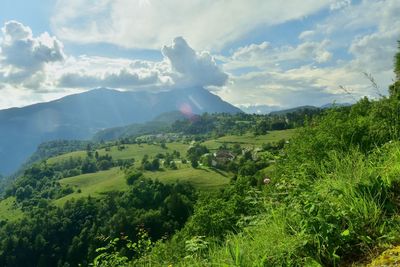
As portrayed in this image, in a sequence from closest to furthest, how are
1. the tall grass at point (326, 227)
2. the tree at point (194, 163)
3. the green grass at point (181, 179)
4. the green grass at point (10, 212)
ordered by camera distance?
the tall grass at point (326, 227), the green grass at point (181, 179), the green grass at point (10, 212), the tree at point (194, 163)

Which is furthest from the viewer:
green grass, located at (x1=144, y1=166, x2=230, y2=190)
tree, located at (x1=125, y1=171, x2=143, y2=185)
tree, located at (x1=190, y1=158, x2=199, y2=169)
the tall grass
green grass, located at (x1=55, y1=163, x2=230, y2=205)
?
tree, located at (x1=190, y1=158, x2=199, y2=169)

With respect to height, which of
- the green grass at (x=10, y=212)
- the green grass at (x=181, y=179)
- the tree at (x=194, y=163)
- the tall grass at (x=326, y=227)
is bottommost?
the green grass at (x=10, y=212)

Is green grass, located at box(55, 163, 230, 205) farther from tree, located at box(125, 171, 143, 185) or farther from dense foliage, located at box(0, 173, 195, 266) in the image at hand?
dense foliage, located at box(0, 173, 195, 266)

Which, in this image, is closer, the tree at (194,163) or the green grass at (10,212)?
the green grass at (10,212)

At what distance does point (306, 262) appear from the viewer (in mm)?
4336

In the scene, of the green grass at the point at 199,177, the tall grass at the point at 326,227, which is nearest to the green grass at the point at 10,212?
the green grass at the point at 199,177

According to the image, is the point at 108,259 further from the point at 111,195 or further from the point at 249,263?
the point at 111,195

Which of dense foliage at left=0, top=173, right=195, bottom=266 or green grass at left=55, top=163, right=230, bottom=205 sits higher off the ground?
green grass at left=55, top=163, right=230, bottom=205

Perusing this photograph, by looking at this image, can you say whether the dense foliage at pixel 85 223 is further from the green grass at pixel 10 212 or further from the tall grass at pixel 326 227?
the tall grass at pixel 326 227

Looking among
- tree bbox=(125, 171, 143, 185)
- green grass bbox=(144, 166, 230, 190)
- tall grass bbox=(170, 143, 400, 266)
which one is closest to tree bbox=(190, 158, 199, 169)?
green grass bbox=(144, 166, 230, 190)

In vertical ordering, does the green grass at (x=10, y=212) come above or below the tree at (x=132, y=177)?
below

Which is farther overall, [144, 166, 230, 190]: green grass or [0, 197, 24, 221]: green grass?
[0, 197, 24, 221]: green grass

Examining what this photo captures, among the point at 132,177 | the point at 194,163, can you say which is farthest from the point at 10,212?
the point at 194,163

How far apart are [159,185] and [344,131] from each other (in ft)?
450
